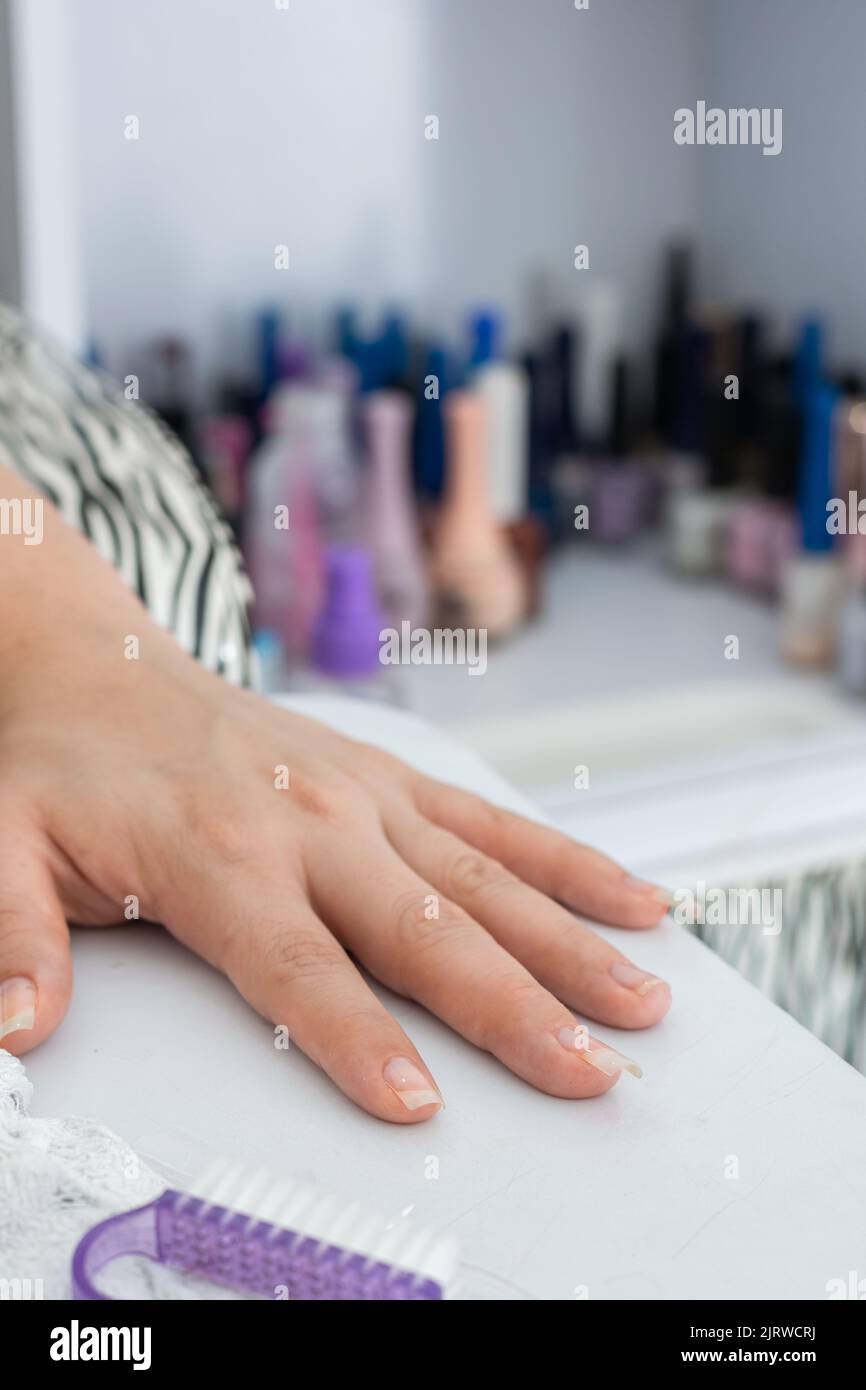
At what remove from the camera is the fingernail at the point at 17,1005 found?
348 mm

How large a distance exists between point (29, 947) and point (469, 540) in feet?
2.68

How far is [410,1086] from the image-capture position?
0.33 metres

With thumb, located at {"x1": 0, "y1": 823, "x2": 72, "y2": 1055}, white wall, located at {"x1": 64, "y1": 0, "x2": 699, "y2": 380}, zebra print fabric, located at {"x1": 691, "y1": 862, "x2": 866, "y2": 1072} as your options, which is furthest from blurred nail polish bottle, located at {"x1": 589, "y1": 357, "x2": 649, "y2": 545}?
thumb, located at {"x1": 0, "y1": 823, "x2": 72, "y2": 1055}

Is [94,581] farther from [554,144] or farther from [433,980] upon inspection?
[554,144]

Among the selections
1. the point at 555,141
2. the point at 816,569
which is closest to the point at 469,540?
the point at 816,569

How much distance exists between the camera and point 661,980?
1.24 feet

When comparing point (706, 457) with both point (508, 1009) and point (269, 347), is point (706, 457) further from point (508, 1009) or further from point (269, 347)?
point (508, 1009)

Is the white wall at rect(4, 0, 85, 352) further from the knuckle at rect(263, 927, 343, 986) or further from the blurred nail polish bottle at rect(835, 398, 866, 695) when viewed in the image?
the knuckle at rect(263, 927, 343, 986)

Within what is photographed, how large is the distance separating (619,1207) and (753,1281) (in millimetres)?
32

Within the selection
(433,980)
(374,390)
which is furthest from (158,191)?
(433,980)

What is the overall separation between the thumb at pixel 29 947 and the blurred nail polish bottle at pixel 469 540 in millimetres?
770

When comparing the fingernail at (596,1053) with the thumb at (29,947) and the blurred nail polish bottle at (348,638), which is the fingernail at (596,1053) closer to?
the thumb at (29,947)

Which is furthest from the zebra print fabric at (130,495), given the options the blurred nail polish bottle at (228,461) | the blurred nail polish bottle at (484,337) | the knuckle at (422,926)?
the blurred nail polish bottle at (484,337)

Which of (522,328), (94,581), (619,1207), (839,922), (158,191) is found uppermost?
(158,191)
